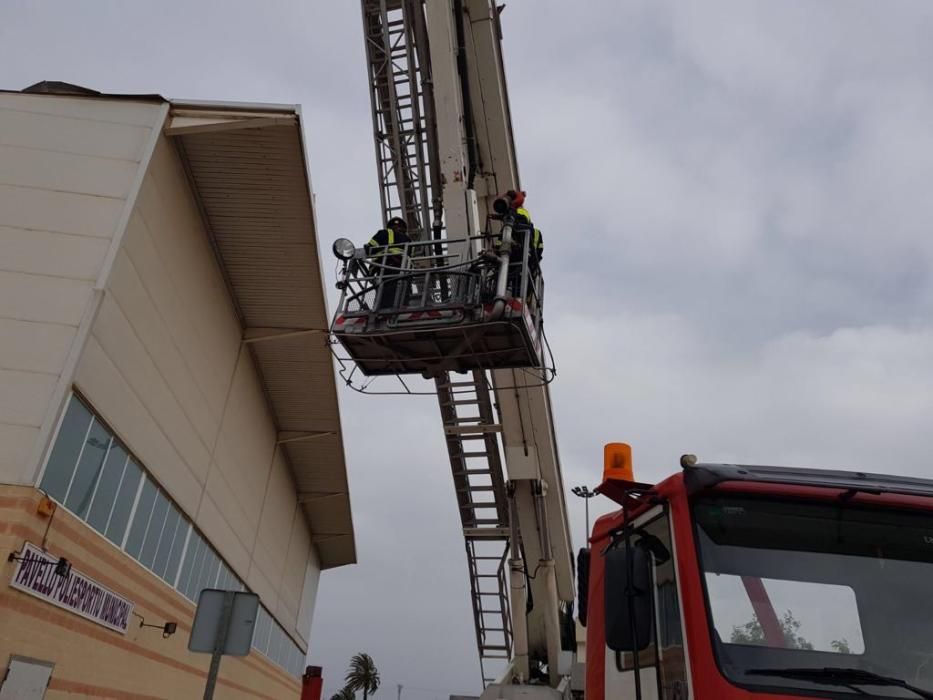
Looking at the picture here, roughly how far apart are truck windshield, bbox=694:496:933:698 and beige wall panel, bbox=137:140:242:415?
786cm

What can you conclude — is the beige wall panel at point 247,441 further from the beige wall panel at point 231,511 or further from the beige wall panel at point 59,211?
the beige wall panel at point 59,211

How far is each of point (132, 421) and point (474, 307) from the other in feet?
16.0

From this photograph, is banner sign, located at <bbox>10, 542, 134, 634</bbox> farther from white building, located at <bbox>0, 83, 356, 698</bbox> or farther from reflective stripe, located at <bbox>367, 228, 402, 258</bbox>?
reflective stripe, located at <bbox>367, 228, 402, 258</bbox>

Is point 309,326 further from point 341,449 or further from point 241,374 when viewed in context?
point 341,449

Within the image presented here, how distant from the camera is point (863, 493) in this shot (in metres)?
3.43

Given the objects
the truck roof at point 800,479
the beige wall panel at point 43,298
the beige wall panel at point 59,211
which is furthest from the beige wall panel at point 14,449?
the truck roof at point 800,479

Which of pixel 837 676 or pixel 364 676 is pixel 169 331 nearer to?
pixel 837 676

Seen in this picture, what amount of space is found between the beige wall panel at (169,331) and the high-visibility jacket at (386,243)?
300 centimetres

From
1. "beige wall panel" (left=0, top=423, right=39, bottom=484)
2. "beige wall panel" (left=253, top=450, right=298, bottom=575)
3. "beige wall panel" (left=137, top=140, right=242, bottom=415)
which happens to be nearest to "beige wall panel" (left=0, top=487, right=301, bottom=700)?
"beige wall panel" (left=0, top=423, right=39, bottom=484)

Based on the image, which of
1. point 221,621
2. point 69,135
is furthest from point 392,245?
point 69,135

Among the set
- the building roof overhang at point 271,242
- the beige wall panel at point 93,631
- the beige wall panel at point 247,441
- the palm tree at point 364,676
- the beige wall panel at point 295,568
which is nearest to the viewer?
the beige wall panel at point 93,631

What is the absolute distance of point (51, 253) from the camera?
7.79 metres

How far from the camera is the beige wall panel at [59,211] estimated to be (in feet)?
26.1

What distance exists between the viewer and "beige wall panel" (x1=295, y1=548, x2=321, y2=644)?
22.1 m
